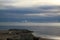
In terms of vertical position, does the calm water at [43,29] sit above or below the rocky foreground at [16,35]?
above

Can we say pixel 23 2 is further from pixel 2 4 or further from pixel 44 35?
pixel 44 35

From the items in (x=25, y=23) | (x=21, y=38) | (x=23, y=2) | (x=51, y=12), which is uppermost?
(x=23, y=2)

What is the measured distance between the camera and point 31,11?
5.63ft

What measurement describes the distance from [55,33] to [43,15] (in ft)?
0.78

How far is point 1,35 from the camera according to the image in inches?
65.1

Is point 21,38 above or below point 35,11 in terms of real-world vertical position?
below

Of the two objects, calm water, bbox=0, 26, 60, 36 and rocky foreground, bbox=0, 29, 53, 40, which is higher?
calm water, bbox=0, 26, 60, 36

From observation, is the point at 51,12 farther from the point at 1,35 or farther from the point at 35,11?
the point at 1,35

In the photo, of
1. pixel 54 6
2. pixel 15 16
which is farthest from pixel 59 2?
pixel 15 16

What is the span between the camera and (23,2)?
1716 millimetres

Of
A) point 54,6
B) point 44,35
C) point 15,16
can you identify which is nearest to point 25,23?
point 15,16

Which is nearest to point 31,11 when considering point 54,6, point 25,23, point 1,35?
point 25,23

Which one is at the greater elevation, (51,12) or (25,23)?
(51,12)

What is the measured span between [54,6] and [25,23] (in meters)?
0.37
